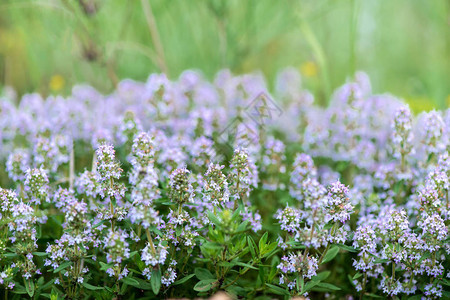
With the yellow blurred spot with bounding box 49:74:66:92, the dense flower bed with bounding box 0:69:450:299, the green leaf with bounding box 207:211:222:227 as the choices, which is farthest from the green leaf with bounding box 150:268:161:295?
the yellow blurred spot with bounding box 49:74:66:92

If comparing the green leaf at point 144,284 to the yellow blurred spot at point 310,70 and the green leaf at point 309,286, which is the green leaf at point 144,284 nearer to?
the green leaf at point 309,286

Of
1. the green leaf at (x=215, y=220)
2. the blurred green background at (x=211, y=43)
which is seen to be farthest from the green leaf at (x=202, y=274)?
the blurred green background at (x=211, y=43)

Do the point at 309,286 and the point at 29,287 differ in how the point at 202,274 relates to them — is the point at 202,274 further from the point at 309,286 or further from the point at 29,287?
the point at 29,287

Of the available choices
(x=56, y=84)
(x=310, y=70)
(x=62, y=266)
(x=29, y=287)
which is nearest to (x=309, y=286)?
(x=62, y=266)

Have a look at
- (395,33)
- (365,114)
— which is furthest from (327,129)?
(395,33)

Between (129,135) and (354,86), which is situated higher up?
(354,86)

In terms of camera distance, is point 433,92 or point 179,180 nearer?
point 179,180

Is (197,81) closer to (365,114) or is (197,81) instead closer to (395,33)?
(365,114)
